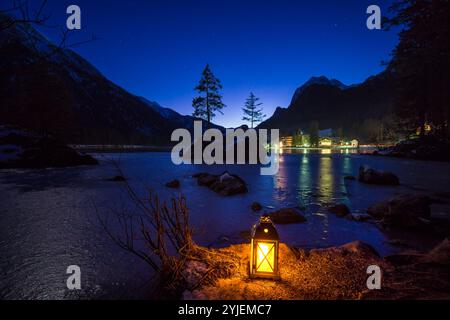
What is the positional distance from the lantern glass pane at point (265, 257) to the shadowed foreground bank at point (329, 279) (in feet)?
0.51

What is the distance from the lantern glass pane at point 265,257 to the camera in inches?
101

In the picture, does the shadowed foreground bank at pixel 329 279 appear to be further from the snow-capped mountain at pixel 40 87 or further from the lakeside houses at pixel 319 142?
the lakeside houses at pixel 319 142

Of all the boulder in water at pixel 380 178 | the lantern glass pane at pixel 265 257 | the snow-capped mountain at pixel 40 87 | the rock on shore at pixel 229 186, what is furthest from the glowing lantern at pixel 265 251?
the boulder in water at pixel 380 178

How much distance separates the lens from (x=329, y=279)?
2.76 meters

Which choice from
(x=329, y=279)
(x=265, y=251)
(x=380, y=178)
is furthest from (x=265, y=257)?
(x=380, y=178)

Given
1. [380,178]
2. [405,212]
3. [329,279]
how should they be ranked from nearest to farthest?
[329,279] → [405,212] → [380,178]

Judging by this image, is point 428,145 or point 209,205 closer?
point 209,205

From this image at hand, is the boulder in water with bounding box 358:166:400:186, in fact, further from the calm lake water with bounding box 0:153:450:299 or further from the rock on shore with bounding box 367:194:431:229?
the rock on shore with bounding box 367:194:431:229

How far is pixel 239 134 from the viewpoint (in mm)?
34562

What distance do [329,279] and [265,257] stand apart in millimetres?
891

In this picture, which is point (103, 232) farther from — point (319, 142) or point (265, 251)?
point (319, 142)

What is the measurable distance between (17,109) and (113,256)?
313cm
